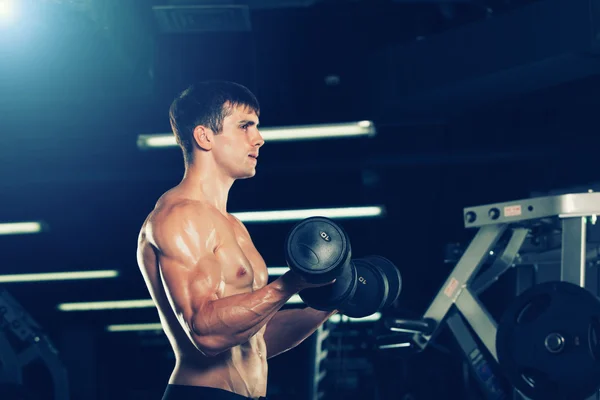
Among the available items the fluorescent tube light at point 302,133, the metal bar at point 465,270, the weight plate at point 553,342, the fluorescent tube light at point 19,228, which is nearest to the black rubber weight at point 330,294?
the weight plate at point 553,342

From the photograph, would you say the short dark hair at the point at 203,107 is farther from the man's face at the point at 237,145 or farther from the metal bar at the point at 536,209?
the metal bar at the point at 536,209

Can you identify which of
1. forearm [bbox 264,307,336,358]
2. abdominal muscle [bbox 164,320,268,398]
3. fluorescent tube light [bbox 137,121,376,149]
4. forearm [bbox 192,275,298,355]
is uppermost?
fluorescent tube light [bbox 137,121,376,149]

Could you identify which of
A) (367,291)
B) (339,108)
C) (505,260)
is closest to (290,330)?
(367,291)

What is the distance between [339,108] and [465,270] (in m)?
1.45

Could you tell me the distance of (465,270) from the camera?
11.6 ft

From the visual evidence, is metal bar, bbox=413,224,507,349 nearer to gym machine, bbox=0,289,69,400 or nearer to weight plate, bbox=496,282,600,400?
weight plate, bbox=496,282,600,400

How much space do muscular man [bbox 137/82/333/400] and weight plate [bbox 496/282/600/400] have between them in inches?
49.7

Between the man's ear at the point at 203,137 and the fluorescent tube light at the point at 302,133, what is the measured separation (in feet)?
8.71

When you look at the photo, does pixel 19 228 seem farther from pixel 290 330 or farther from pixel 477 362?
pixel 290 330

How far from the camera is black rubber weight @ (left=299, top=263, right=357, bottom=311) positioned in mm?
1640

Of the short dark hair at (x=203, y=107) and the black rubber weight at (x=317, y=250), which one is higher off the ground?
the short dark hair at (x=203, y=107)

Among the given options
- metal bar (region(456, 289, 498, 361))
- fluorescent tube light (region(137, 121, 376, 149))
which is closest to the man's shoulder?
metal bar (region(456, 289, 498, 361))

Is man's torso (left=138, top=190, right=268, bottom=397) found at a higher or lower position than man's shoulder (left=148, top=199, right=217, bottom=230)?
lower

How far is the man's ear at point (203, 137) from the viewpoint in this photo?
188cm
